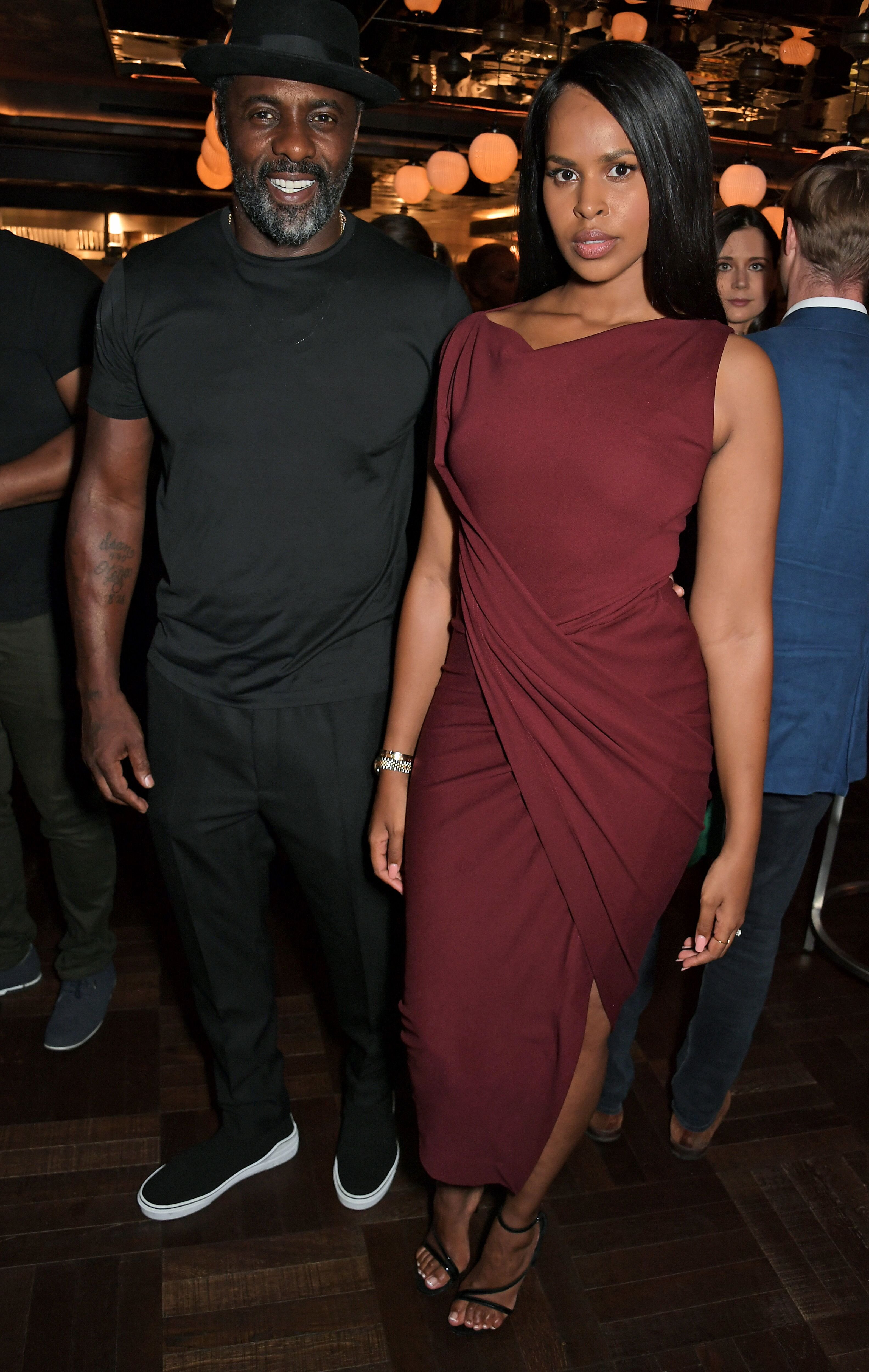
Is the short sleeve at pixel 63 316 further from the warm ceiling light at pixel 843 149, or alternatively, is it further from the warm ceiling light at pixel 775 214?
the warm ceiling light at pixel 775 214

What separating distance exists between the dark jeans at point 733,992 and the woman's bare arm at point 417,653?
0.60m

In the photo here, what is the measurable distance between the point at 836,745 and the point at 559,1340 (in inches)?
43.4

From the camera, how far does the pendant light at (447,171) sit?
8.00 m

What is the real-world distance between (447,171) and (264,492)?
7350 millimetres

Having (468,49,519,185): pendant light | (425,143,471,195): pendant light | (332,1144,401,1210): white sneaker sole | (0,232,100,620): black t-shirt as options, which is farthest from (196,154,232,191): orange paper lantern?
(332,1144,401,1210): white sneaker sole

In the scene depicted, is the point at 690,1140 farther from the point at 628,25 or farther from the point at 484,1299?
the point at 628,25

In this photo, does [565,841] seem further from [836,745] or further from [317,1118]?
[317,1118]

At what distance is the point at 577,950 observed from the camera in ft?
4.98

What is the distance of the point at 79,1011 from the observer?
2414 millimetres

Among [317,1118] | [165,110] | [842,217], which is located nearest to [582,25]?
[165,110]

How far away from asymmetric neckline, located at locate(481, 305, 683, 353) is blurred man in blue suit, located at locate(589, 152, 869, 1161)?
37 cm

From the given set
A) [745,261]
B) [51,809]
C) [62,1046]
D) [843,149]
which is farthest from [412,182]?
[62,1046]

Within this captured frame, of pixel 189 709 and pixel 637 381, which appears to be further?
pixel 189 709

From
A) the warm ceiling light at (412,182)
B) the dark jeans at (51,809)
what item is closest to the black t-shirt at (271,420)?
the dark jeans at (51,809)
